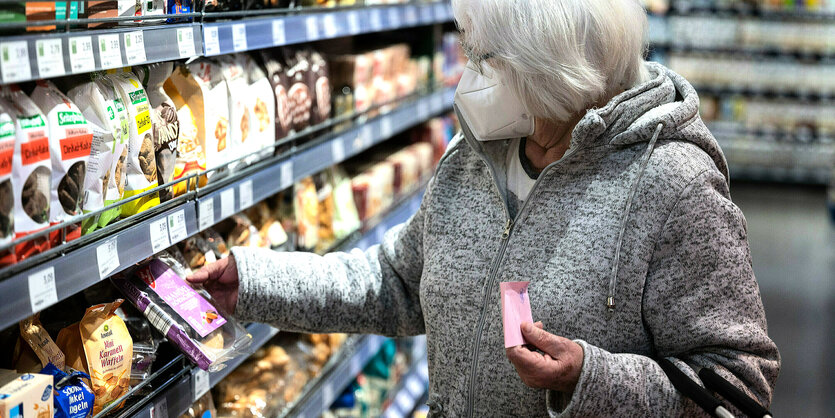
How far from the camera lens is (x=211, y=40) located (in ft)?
5.22

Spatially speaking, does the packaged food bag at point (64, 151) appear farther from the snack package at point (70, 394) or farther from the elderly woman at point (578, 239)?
the elderly woman at point (578, 239)

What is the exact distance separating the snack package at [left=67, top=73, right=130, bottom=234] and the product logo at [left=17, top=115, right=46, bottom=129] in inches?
4.7

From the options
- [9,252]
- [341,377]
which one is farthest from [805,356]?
[9,252]

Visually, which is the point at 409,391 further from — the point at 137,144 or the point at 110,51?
the point at 110,51

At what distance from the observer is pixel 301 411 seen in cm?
215

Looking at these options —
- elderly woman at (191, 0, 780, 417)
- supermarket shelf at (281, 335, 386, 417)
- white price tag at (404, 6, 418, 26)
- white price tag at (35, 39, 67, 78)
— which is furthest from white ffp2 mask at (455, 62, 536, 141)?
→ white price tag at (404, 6, 418, 26)

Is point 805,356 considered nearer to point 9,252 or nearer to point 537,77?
point 537,77

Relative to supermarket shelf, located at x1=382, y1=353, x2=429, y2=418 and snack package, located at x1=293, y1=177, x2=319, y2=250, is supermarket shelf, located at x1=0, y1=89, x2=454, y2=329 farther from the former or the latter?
supermarket shelf, located at x1=382, y1=353, x2=429, y2=418

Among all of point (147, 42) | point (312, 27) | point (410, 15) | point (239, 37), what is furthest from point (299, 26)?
point (410, 15)

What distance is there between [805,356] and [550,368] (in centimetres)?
356

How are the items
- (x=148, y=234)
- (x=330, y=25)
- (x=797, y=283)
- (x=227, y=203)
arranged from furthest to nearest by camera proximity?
(x=797, y=283) → (x=330, y=25) → (x=227, y=203) → (x=148, y=234)

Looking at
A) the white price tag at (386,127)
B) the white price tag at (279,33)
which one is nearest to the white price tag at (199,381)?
the white price tag at (279,33)

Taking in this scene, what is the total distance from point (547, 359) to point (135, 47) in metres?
0.83

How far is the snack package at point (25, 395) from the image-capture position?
1.08 m
